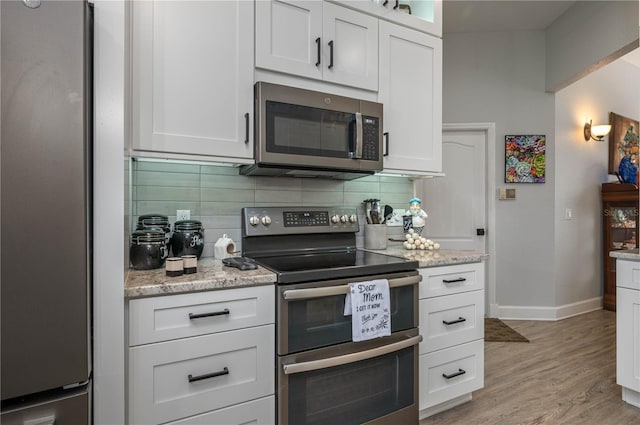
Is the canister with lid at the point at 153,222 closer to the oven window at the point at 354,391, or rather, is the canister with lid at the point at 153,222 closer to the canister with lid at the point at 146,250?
the canister with lid at the point at 146,250

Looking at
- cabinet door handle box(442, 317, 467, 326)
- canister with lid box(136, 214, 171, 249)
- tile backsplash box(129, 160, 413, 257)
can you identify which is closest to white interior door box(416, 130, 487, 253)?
tile backsplash box(129, 160, 413, 257)

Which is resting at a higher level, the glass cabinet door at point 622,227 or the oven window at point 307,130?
the oven window at point 307,130

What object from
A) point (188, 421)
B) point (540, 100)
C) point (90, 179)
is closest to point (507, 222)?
point (540, 100)

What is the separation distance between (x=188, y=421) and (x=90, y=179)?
A: 0.92 m

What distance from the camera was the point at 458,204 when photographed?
3.94m

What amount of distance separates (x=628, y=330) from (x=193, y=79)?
2.77 m

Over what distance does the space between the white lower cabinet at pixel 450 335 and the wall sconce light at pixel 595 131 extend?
3254mm

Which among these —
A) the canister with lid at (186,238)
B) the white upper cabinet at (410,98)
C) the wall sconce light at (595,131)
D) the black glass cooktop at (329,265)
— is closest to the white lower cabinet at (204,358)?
the black glass cooktop at (329,265)

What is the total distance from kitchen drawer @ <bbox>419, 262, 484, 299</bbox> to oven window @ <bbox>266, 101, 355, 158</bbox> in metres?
0.78

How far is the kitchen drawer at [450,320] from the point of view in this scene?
1.88m

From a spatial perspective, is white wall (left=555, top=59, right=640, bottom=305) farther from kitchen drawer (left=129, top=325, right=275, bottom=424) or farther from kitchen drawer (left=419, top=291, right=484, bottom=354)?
kitchen drawer (left=129, top=325, right=275, bottom=424)

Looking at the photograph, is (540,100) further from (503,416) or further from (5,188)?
(5,188)

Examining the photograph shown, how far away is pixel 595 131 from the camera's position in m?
Answer: 4.20

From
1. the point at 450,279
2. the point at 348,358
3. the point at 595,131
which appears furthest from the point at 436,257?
the point at 595,131
